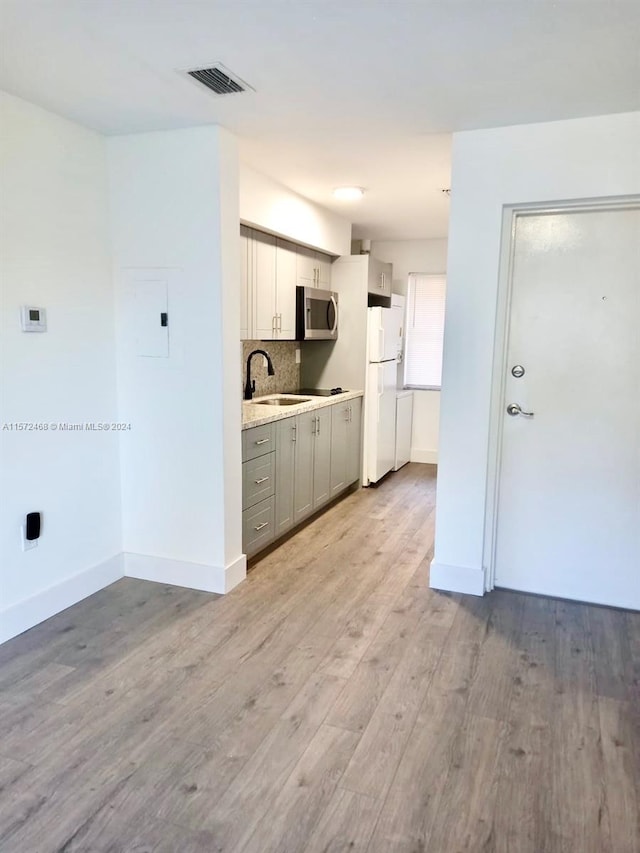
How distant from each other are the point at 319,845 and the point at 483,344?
230 centimetres

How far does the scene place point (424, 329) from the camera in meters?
6.44

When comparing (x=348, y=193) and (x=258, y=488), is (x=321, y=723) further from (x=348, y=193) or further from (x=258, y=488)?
(x=348, y=193)

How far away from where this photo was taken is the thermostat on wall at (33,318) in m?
2.69

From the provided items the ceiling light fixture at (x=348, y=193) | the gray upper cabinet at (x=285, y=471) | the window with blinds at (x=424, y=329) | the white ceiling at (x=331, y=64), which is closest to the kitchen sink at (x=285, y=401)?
the gray upper cabinet at (x=285, y=471)

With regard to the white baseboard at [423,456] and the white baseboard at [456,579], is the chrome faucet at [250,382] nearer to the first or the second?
the white baseboard at [456,579]

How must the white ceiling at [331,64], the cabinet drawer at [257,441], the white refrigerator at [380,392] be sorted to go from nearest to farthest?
the white ceiling at [331,64] → the cabinet drawer at [257,441] → the white refrigerator at [380,392]

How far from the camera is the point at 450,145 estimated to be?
313 cm

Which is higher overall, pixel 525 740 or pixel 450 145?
pixel 450 145

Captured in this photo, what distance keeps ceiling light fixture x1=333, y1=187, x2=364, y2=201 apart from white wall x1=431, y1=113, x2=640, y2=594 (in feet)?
3.99

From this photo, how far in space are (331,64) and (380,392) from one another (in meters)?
3.35

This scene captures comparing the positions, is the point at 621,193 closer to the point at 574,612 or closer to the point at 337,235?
the point at 574,612

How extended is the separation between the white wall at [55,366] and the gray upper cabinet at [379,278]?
2.75m

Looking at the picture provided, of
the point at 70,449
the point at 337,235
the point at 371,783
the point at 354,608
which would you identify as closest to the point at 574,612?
the point at 354,608

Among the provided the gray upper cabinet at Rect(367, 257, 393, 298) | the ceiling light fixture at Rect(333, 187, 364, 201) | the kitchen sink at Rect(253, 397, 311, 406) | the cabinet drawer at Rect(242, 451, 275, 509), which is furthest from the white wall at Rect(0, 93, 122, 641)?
the gray upper cabinet at Rect(367, 257, 393, 298)
